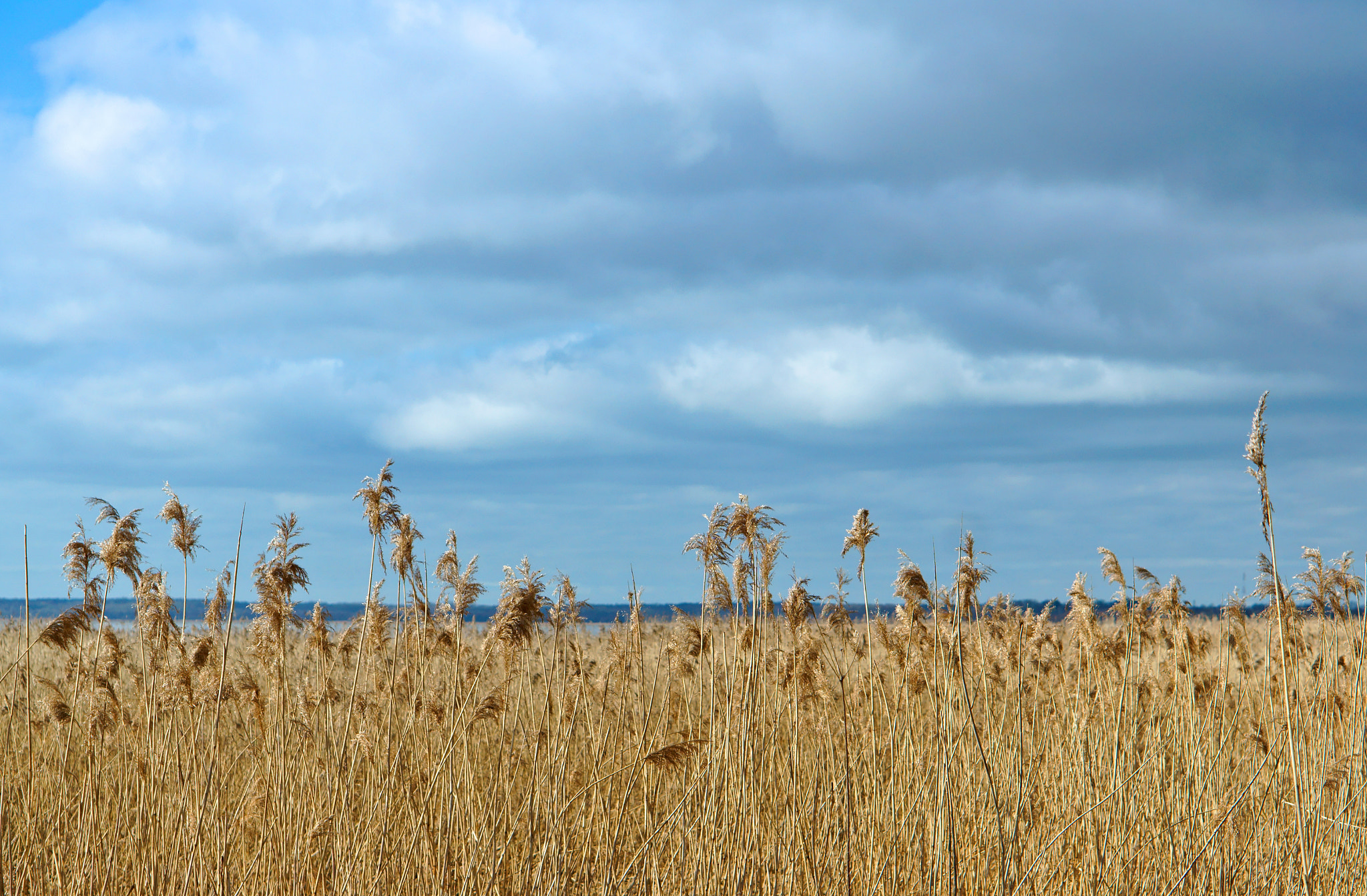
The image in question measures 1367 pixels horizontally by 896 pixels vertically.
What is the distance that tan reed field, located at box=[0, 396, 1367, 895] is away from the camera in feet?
15.6

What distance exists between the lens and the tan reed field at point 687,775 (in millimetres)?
4754

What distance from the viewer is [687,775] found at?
6.51 metres

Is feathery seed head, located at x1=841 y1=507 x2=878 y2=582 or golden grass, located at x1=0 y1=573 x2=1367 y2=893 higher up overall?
feathery seed head, located at x1=841 y1=507 x2=878 y2=582

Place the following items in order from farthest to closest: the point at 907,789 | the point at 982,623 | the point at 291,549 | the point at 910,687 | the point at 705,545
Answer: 1. the point at 982,623
2. the point at 910,687
3. the point at 907,789
4. the point at 291,549
5. the point at 705,545

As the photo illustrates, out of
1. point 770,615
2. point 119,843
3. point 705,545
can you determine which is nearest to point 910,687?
point 770,615

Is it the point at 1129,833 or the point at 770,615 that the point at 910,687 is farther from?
the point at 770,615

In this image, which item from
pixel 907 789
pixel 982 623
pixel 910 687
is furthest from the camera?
pixel 982 623

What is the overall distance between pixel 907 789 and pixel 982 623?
336 centimetres

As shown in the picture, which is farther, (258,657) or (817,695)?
(817,695)

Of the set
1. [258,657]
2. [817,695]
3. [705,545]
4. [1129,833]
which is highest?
[705,545]

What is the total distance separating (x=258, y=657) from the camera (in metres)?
6.07

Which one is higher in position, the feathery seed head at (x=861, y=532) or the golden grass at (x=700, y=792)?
the feathery seed head at (x=861, y=532)

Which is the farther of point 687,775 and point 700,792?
point 687,775

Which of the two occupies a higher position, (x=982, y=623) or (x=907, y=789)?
(x=982, y=623)
